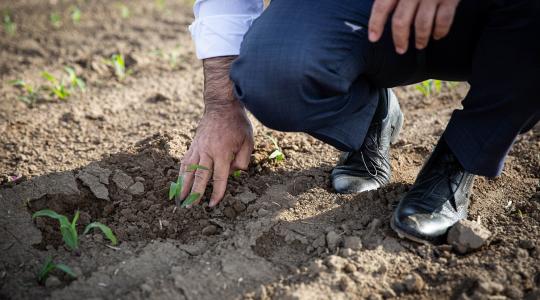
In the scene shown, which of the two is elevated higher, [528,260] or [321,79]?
[321,79]

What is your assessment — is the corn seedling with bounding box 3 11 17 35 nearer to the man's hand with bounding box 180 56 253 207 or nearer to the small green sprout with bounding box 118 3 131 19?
the small green sprout with bounding box 118 3 131 19

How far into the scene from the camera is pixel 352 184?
206 cm

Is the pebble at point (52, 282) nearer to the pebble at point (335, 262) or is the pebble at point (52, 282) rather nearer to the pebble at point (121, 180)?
the pebble at point (121, 180)

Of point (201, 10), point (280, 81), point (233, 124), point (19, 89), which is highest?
point (201, 10)

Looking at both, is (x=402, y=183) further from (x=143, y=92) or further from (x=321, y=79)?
(x=143, y=92)

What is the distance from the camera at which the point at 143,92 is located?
3.24 meters

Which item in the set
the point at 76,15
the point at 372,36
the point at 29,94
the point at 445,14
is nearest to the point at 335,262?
the point at 372,36

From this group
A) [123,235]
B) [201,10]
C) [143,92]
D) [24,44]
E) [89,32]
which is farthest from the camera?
[89,32]

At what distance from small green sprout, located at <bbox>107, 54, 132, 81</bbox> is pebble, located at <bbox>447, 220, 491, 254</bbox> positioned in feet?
7.50

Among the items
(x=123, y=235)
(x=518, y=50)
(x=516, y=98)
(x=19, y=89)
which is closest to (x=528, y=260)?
(x=516, y=98)

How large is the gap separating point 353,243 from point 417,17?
2.43 feet

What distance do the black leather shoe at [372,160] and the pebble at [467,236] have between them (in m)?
0.42

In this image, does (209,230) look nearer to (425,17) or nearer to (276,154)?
(276,154)

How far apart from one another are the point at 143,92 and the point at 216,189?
1.47 metres
